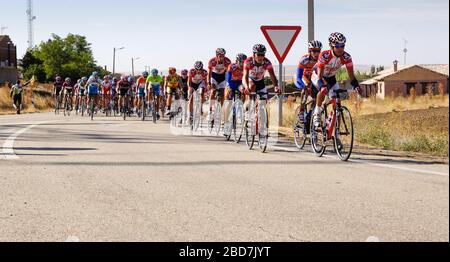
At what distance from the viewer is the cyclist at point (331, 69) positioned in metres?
9.20

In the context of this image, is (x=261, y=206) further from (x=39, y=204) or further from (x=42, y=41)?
(x=42, y=41)

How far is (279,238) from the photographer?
4.54m

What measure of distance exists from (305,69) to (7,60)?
114623mm

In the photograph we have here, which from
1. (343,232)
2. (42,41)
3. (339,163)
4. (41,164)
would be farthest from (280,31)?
(42,41)

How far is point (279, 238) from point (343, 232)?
50 centimetres

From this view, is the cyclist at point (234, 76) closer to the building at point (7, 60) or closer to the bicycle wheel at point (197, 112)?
the bicycle wheel at point (197, 112)

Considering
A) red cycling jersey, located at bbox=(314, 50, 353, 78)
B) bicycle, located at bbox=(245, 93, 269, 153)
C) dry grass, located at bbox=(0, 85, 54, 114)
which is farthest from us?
dry grass, located at bbox=(0, 85, 54, 114)

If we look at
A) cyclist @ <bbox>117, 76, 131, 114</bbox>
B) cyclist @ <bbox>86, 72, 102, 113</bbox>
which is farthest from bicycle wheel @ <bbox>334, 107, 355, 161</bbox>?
cyclist @ <bbox>86, 72, 102, 113</bbox>

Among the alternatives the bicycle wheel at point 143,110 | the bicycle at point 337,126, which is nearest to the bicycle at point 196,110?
the bicycle wheel at point 143,110

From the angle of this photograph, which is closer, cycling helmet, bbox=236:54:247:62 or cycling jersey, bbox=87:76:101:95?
cycling helmet, bbox=236:54:247:62

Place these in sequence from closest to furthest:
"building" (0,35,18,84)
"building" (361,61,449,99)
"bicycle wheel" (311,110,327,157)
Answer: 1. "bicycle wheel" (311,110,327,157)
2. "building" (361,61,449,99)
3. "building" (0,35,18,84)

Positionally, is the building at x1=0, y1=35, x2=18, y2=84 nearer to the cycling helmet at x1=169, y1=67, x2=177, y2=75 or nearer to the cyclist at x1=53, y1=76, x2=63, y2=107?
the cyclist at x1=53, y1=76, x2=63, y2=107

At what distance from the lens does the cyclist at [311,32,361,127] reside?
9195 mm

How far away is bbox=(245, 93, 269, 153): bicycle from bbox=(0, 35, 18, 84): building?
106 meters
